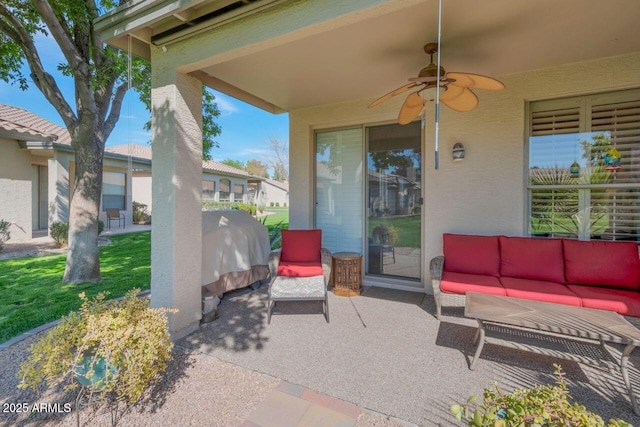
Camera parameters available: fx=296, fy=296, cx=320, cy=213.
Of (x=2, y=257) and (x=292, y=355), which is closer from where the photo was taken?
(x=292, y=355)

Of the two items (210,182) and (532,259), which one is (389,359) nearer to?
(532,259)

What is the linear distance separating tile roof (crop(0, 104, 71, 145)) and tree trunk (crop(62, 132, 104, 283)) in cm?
623

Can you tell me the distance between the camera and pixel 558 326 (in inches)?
94.9


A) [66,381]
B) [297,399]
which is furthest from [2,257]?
[297,399]

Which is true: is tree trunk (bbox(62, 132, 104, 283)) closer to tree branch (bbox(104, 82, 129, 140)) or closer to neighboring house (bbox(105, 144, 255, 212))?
tree branch (bbox(104, 82, 129, 140))

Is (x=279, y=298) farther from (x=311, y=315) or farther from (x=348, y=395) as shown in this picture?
(x=348, y=395)

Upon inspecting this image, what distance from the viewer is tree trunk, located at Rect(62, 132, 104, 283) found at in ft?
16.8

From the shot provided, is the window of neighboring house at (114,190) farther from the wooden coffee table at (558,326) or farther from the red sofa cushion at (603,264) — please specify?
the red sofa cushion at (603,264)

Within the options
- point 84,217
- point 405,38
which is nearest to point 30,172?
point 84,217

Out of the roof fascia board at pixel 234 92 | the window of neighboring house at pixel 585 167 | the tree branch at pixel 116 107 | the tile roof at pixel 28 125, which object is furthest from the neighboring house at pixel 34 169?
the window of neighboring house at pixel 585 167

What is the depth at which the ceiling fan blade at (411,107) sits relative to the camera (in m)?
3.38

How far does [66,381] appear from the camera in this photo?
2492 mm

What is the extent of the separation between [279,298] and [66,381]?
2.04 m

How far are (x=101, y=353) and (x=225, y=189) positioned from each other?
20.4 meters
